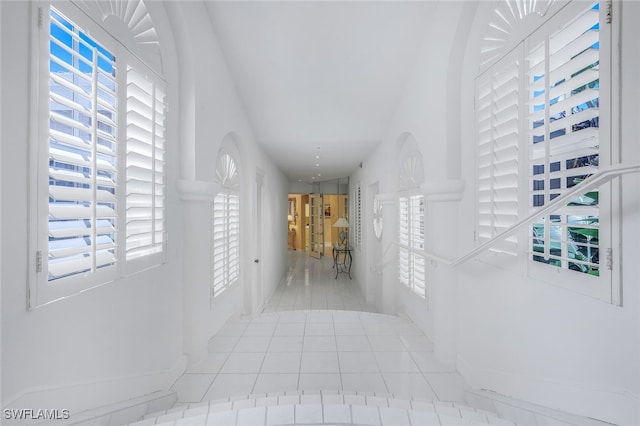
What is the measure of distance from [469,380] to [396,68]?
2771 mm

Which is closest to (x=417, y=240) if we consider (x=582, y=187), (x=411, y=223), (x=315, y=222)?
(x=411, y=223)

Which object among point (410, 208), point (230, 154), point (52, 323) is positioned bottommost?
point (52, 323)

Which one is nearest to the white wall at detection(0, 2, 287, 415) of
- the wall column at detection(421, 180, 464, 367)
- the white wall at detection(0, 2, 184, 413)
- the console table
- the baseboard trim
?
the white wall at detection(0, 2, 184, 413)

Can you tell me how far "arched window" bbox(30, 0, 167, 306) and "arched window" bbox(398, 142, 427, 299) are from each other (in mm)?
2293

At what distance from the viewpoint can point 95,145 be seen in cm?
129

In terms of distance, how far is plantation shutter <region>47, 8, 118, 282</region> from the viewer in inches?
43.4

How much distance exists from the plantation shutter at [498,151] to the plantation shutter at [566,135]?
118 millimetres

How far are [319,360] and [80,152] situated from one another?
210 centimetres

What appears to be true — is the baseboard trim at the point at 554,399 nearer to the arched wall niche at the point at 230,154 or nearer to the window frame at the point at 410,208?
the window frame at the point at 410,208

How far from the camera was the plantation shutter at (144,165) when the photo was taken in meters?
1.59

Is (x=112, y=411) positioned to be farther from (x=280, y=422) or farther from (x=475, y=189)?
(x=475, y=189)

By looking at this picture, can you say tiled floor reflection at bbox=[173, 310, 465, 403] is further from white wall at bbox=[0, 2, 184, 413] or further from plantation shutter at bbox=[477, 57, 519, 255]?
plantation shutter at bbox=[477, 57, 519, 255]

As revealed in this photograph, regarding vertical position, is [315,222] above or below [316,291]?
above

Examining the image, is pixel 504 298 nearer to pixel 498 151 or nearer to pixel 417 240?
pixel 498 151
